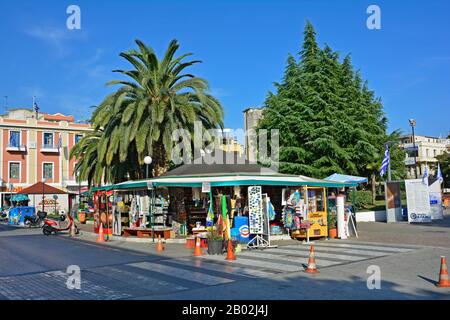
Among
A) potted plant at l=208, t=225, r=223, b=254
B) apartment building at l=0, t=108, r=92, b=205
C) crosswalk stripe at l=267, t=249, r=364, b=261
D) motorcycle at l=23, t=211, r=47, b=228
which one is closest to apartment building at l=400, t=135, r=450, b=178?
apartment building at l=0, t=108, r=92, b=205

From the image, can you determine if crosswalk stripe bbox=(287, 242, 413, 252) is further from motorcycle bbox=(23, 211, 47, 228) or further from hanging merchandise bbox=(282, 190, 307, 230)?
motorcycle bbox=(23, 211, 47, 228)

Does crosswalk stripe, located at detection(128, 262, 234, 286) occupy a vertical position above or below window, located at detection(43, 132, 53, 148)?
below

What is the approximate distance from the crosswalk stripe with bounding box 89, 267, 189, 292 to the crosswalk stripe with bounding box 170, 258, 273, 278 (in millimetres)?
1928

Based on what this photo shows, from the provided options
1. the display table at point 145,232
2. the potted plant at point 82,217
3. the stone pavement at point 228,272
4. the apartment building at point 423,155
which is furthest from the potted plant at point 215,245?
the apartment building at point 423,155

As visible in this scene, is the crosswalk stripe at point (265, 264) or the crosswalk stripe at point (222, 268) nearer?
the crosswalk stripe at point (222, 268)

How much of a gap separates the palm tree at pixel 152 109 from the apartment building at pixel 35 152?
95.9 feet

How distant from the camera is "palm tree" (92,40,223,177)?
21875 mm

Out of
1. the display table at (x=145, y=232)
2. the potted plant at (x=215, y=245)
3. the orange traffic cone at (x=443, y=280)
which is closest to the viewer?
the orange traffic cone at (x=443, y=280)

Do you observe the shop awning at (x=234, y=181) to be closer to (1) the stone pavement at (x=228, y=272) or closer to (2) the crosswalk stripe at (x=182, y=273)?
(1) the stone pavement at (x=228, y=272)

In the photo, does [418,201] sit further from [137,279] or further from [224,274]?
[137,279]

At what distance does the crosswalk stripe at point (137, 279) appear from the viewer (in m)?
8.84

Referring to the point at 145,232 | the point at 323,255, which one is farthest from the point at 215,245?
the point at 145,232

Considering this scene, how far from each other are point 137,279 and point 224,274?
2073mm
